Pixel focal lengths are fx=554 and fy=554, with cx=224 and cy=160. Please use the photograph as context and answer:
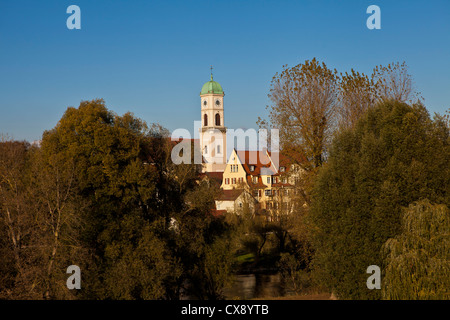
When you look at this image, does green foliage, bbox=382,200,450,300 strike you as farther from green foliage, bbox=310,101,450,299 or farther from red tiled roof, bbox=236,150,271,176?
red tiled roof, bbox=236,150,271,176

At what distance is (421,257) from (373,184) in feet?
17.1

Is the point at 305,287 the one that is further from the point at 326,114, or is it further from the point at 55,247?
the point at 55,247

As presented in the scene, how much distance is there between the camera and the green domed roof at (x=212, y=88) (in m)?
151

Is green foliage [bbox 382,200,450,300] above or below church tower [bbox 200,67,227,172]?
below

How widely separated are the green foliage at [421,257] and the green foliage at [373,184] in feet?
6.81

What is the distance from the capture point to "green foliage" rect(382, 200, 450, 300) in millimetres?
23234

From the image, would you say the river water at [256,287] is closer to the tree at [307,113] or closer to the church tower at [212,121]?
the tree at [307,113]

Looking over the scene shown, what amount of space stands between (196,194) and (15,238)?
14122 millimetres

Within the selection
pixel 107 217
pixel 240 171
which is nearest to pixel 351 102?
pixel 107 217

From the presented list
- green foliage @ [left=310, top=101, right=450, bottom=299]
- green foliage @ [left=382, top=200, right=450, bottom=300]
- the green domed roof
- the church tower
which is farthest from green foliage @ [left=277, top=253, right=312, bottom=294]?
the green domed roof

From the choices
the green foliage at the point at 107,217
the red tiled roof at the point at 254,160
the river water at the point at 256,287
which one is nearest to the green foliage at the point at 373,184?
the green foliage at the point at 107,217

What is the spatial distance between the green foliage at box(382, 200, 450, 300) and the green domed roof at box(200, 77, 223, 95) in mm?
128434

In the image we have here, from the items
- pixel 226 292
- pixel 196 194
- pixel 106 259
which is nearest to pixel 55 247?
pixel 106 259

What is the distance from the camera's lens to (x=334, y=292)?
30.4 metres
